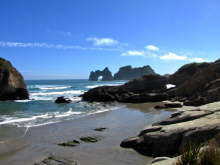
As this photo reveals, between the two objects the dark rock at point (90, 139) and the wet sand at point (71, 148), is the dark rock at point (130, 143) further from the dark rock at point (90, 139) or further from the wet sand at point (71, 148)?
the dark rock at point (90, 139)

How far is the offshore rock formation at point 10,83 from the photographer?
49.8m

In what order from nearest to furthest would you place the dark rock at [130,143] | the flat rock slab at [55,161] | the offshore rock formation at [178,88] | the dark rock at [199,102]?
1. the flat rock slab at [55,161]
2. the dark rock at [130,143]
3. the dark rock at [199,102]
4. the offshore rock formation at [178,88]

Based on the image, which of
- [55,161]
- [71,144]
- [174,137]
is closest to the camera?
[55,161]

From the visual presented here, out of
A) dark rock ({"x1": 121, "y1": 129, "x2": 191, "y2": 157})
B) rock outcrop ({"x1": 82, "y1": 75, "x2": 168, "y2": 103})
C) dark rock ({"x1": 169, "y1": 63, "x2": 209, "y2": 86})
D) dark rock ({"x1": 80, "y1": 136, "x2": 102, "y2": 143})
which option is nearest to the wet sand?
dark rock ({"x1": 80, "y1": 136, "x2": 102, "y2": 143})

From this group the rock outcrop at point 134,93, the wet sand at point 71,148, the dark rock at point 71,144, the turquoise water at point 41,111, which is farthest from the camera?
the rock outcrop at point 134,93

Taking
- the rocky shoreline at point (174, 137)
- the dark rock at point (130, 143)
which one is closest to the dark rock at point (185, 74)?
the rocky shoreline at point (174, 137)

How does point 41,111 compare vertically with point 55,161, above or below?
below

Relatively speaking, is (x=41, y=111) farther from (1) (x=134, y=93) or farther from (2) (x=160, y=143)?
(1) (x=134, y=93)

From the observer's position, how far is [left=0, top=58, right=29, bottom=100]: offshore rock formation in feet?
163

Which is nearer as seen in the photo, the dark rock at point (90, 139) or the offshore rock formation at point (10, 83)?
the dark rock at point (90, 139)

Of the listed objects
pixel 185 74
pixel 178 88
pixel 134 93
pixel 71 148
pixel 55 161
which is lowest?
pixel 71 148

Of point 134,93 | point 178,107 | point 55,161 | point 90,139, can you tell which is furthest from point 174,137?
point 134,93

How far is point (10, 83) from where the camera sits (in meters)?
50.5

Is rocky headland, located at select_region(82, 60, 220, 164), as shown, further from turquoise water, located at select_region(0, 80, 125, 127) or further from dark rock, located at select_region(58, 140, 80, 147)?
turquoise water, located at select_region(0, 80, 125, 127)
